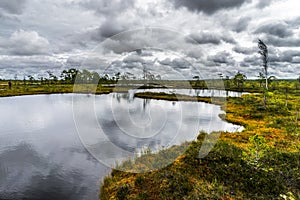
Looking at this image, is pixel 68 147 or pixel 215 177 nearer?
pixel 215 177

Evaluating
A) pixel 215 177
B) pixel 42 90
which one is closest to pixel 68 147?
pixel 215 177

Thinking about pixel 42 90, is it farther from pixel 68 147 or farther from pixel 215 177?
pixel 215 177

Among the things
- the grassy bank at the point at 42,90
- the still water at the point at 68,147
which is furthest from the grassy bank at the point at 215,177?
the grassy bank at the point at 42,90

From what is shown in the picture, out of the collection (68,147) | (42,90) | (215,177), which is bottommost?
(68,147)

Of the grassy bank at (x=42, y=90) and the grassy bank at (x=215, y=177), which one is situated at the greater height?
the grassy bank at (x=42, y=90)

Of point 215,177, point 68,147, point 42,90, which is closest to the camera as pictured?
point 215,177

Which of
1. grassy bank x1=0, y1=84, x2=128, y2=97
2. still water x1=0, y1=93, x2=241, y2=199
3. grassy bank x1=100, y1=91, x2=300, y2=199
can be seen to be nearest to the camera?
grassy bank x1=100, y1=91, x2=300, y2=199

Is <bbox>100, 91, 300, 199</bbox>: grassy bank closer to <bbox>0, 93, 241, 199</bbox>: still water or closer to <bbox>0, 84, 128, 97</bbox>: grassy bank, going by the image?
<bbox>0, 93, 241, 199</bbox>: still water

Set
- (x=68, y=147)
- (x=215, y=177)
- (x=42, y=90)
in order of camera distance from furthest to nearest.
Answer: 1. (x=42, y=90)
2. (x=68, y=147)
3. (x=215, y=177)

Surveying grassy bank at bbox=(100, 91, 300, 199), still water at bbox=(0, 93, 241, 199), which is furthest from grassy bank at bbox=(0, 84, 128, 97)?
grassy bank at bbox=(100, 91, 300, 199)

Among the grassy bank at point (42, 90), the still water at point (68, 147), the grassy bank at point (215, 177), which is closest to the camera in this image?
the grassy bank at point (215, 177)

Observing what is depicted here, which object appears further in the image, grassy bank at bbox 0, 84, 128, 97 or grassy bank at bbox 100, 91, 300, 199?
grassy bank at bbox 0, 84, 128, 97

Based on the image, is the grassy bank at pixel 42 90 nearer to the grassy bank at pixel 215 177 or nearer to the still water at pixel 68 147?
the still water at pixel 68 147

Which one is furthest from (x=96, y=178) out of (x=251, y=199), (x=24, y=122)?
(x=24, y=122)
